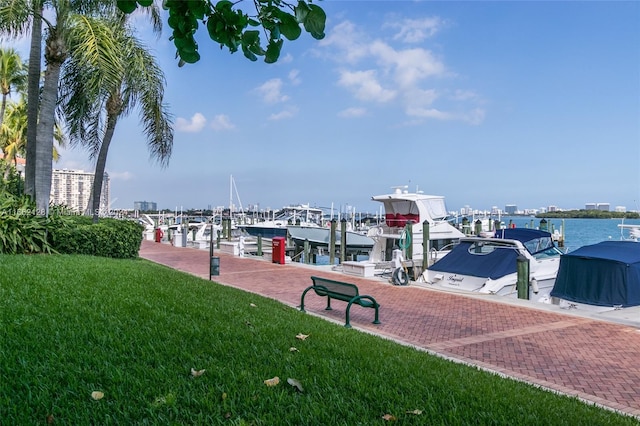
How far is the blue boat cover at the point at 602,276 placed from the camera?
10.8m

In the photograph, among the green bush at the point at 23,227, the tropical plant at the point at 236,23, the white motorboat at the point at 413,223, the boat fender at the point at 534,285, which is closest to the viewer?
the tropical plant at the point at 236,23

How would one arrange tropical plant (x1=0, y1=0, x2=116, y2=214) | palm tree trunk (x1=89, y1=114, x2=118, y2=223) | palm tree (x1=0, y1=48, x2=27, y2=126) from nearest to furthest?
tropical plant (x1=0, y1=0, x2=116, y2=214), palm tree trunk (x1=89, y1=114, x2=118, y2=223), palm tree (x1=0, y1=48, x2=27, y2=126)

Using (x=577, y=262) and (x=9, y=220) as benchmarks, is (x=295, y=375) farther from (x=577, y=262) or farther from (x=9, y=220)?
(x=9, y=220)

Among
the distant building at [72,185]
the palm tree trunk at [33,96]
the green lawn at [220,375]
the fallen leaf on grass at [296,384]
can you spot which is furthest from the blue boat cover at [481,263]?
the distant building at [72,185]

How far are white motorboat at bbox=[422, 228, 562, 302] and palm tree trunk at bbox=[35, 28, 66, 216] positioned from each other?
11.4 metres

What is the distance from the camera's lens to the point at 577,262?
1146 centimetres

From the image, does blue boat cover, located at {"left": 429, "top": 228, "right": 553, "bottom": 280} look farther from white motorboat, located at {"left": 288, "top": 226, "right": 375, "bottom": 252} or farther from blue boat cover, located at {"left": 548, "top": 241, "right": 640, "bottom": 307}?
white motorboat, located at {"left": 288, "top": 226, "right": 375, "bottom": 252}

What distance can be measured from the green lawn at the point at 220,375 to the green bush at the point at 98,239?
749 cm

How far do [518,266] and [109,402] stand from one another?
11.3 meters

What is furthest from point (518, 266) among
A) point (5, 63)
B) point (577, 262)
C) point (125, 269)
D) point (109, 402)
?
point (5, 63)

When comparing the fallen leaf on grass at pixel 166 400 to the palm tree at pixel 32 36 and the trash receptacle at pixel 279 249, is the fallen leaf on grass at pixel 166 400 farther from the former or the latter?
the trash receptacle at pixel 279 249

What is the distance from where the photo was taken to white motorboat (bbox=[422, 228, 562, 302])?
1377 centimetres

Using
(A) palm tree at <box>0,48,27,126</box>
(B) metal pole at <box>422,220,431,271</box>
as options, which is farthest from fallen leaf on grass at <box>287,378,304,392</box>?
(A) palm tree at <box>0,48,27,126</box>

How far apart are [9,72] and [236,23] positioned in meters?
31.0
